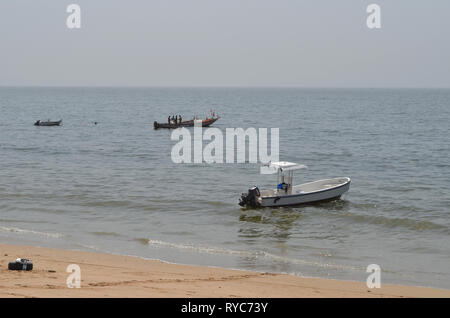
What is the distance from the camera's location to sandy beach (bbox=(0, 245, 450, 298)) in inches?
466

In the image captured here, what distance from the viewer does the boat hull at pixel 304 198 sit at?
85.6 feet

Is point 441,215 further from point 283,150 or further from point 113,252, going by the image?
point 283,150

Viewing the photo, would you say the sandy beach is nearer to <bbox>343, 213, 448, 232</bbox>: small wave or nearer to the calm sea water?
the calm sea water

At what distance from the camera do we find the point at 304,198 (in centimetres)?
2667

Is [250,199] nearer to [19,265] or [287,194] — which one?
[287,194]

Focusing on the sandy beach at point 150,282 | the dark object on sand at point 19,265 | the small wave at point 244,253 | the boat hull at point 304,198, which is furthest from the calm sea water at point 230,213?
the dark object on sand at point 19,265

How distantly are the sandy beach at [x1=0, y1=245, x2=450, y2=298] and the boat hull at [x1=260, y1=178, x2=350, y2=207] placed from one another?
400 inches

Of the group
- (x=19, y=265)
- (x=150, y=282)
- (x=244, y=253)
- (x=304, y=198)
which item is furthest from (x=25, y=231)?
(x=304, y=198)

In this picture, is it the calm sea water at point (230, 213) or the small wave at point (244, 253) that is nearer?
the small wave at point (244, 253)

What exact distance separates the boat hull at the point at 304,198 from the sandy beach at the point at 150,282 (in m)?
10.1

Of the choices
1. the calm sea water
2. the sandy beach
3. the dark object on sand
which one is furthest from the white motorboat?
the dark object on sand

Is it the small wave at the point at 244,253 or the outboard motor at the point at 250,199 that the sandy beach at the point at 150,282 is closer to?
the small wave at the point at 244,253

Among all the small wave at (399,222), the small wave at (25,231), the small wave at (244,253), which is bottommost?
the small wave at (244,253)

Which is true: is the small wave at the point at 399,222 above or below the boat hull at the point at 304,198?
below
